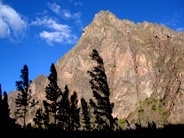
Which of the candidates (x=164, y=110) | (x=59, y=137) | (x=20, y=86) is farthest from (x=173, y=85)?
(x=59, y=137)

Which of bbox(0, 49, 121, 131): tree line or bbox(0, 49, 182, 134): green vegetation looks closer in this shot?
bbox(0, 49, 182, 134): green vegetation

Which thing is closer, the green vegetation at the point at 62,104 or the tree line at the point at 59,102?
the green vegetation at the point at 62,104

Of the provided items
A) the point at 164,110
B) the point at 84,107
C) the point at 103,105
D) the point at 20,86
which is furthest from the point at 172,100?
the point at 103,105

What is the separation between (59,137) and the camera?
19.2 metres

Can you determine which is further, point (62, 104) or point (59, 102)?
point (62, 104)

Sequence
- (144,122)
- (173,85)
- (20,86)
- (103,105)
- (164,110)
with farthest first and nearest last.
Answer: (173,85) < (164,110) < (144,122) < (20,86) < (103,105)

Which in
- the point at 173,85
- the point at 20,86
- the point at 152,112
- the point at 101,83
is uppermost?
the point at 173,85

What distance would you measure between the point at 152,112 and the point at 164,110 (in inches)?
251

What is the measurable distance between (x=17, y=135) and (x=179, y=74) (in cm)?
18123

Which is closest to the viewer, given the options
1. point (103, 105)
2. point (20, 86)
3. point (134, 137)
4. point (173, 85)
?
point (134, 137)

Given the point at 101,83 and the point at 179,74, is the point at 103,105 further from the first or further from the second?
the point at 179,74

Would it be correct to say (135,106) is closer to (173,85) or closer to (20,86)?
(173,85)

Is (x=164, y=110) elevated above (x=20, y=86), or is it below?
above

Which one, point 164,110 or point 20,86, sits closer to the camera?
point 20,86
